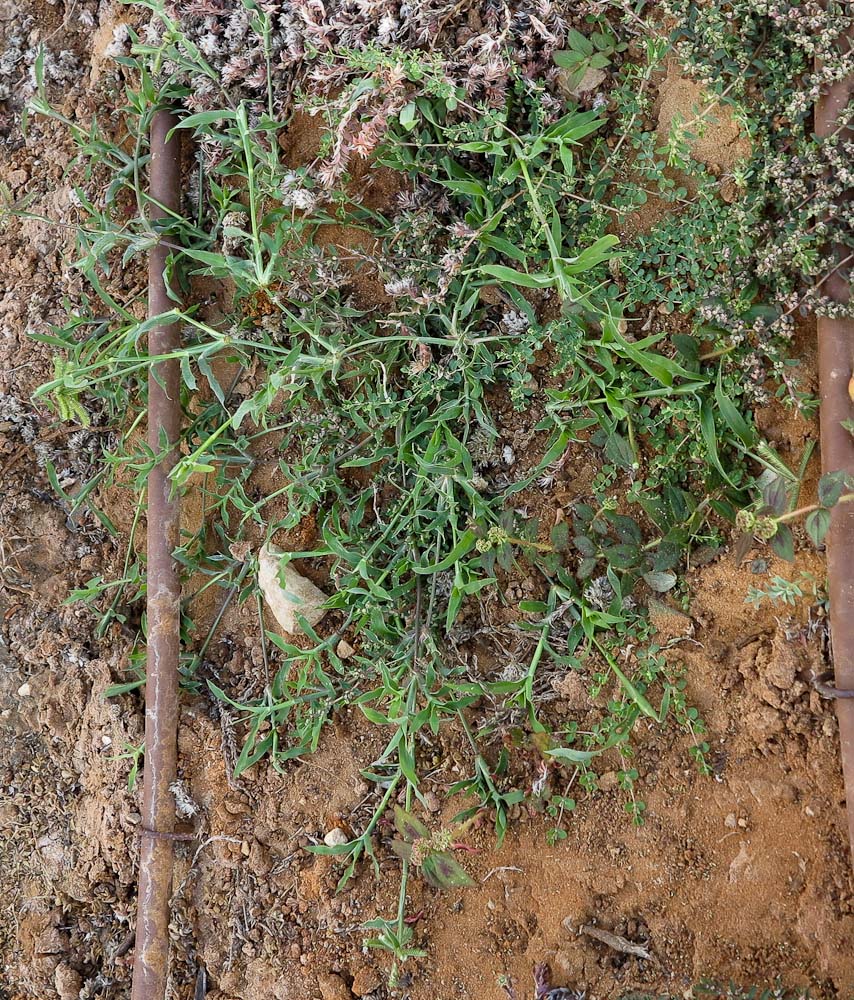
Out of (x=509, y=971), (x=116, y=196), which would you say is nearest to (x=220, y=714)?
(x=509, y=971)

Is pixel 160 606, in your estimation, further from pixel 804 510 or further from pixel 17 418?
pixel 804 510

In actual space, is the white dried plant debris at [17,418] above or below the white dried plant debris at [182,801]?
above

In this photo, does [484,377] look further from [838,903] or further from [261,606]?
[838,903]

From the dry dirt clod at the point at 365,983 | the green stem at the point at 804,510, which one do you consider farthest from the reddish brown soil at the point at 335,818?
the green stem at the point at 804,510

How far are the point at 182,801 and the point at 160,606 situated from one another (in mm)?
700

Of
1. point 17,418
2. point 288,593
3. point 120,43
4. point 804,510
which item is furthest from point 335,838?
point 120,43

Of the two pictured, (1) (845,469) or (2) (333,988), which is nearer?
(1) (845,469)

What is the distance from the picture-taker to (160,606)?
2951 millimetres

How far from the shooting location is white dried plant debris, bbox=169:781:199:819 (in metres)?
2.97

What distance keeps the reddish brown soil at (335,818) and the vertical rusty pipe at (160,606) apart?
0.30 ft

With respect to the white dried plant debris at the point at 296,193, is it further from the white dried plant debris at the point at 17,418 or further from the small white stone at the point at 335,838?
the small white stone at the point at 335,838

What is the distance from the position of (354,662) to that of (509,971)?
42.7 inches

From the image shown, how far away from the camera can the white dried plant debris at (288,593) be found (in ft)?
9.32

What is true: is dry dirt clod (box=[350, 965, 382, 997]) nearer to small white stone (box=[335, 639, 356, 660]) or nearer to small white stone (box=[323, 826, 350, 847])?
small white stone (box=[323, 826, 350, 847])
